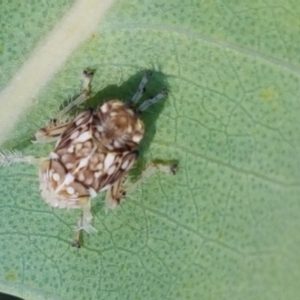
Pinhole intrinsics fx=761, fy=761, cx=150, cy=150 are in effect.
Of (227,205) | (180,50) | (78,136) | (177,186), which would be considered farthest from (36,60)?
(227,205)

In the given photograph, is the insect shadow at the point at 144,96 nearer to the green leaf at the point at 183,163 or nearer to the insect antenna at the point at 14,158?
the green leaf at the point at 183,163

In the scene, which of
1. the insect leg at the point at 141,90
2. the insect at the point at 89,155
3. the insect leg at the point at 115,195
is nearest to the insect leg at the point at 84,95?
the insect at the point at 89,155

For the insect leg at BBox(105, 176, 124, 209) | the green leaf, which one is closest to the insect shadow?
the green leaf

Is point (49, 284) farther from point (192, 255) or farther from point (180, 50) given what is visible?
point (180, 50)

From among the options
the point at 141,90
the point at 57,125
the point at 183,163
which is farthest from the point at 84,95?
the point at 183,163

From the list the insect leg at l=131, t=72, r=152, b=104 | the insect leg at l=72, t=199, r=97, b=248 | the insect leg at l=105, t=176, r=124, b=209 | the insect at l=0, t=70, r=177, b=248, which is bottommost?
the insect leg at l=72, t=199, r=97, b=248

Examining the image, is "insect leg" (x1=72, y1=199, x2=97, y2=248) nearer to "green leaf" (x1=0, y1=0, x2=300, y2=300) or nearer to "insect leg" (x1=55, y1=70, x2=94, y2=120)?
"green leaf" (x1=0, y1=0, x2=300, y2=300)

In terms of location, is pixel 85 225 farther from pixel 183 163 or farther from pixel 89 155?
pixel 183 163
